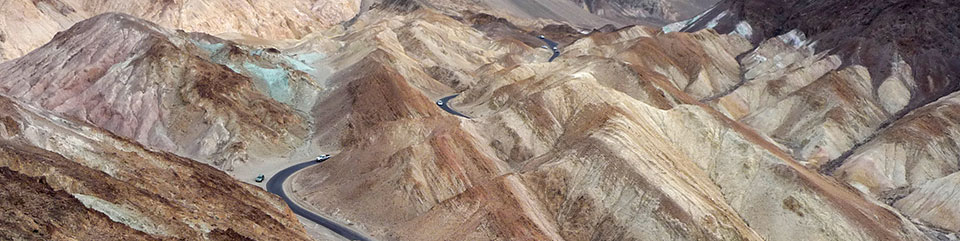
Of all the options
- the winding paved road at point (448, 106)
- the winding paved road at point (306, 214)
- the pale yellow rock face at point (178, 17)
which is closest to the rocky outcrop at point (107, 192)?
the winding paved road at point (306, 214)

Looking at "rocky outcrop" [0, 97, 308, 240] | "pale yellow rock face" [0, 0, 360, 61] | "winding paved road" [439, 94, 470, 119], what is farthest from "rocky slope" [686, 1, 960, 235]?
"pale yellow rock face" [0, 0, 360, 61]

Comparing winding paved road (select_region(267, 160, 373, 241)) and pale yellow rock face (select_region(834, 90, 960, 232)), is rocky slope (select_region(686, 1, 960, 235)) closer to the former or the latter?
pale yellow rock face (select_region(834, 90, 960, 232))

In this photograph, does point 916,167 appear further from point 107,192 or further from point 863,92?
point 107,192

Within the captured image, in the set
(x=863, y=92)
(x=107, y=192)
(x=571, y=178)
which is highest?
(x=107, y=192)

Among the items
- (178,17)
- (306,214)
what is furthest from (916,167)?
(178,17)

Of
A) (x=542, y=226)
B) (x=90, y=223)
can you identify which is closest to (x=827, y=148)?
(x=542, y=226)

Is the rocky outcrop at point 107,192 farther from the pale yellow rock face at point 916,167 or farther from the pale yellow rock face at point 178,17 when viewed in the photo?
the pale yellow rock face at point 178,17
